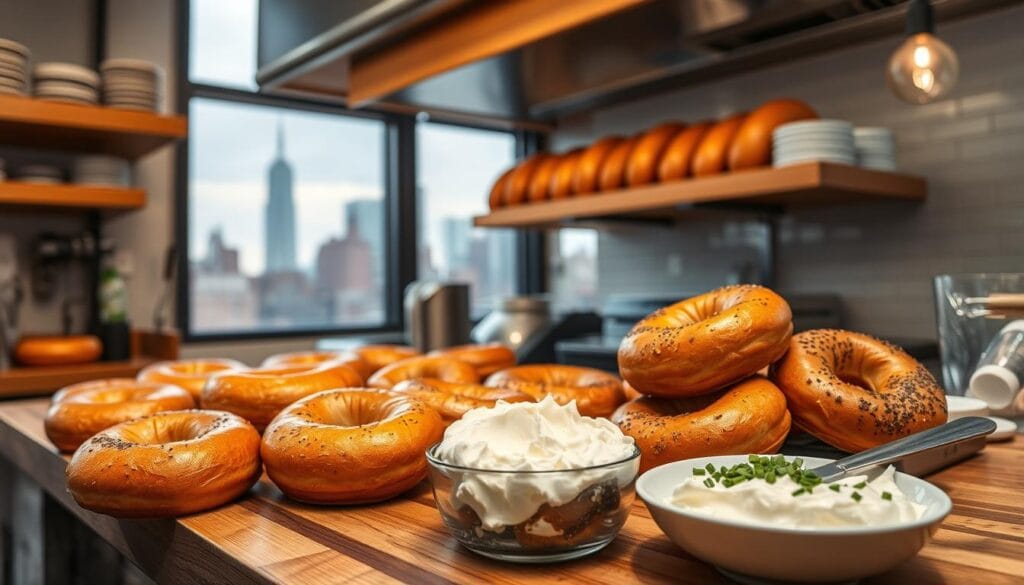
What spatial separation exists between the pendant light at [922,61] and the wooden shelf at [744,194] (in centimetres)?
45

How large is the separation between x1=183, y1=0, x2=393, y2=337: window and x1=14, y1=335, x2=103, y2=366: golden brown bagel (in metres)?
0.60

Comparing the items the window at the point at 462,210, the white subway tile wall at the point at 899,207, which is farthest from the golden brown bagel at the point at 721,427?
the window at the point at 462,210

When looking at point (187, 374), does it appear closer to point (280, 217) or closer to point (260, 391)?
point (260, 391)

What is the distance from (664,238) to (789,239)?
0.66m

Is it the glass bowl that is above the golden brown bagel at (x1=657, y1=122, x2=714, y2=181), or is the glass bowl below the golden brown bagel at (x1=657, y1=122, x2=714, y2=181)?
below

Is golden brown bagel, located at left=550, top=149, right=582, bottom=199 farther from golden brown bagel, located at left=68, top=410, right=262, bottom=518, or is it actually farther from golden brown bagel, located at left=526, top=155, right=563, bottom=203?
golden brown bagel, located at left=68, top=410, right=262, bottom=518

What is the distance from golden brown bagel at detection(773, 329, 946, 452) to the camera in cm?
85

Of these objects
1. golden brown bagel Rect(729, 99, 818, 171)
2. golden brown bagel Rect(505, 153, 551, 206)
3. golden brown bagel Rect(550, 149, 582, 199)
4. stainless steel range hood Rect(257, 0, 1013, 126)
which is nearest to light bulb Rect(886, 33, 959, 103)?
stainless steel range hood Rect(257, 0, 1013, 126)

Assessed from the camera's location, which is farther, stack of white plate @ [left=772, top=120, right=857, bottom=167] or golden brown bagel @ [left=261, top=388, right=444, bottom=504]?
stack of white plate @ [left=772, top=120, right=857, bottom=167]

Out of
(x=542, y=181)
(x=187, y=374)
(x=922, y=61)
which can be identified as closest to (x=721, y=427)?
(x=187, y=374)

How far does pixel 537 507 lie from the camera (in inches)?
25.4

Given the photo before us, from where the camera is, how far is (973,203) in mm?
2662

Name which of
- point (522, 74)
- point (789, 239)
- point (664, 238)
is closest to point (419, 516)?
point (522, 74)

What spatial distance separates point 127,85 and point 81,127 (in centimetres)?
24
